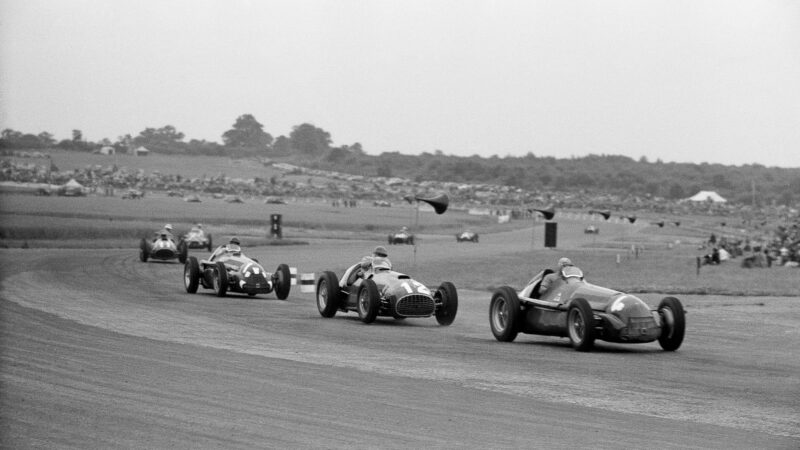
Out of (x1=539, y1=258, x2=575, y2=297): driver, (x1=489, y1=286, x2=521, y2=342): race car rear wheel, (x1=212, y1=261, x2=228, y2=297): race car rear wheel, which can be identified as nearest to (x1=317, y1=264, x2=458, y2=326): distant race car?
(x1=489, y1=286, x2=521, y2=342): race car rear wheel

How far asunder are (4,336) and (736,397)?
36.5ft

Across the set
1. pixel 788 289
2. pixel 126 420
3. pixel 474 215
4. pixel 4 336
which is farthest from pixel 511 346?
pixel 474 215

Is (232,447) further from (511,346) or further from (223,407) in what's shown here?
(511,346)

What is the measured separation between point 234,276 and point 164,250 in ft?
57.6

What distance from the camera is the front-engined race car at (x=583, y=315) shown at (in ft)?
61.3

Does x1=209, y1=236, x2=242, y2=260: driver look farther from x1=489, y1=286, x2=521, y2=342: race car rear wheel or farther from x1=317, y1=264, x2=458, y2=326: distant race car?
x1=489, y1=286, x2=521, y2=342: race car rear wheel

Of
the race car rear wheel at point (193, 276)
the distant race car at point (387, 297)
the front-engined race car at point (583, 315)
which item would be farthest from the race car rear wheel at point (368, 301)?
the race car rear wheel at point (193, 276)

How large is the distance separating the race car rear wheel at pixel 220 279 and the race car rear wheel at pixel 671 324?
14.7 m

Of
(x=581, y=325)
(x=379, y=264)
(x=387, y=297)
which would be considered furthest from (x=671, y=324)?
(x=379, y=264)

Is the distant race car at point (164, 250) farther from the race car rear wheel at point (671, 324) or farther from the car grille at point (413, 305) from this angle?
the race car rear wheel at point (671, 324)

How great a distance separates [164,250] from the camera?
4778 centimetres

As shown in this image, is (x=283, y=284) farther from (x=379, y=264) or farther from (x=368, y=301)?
(x=368, y=301)

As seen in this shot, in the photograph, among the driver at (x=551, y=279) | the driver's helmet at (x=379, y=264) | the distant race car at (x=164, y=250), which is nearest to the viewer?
the driver at (x=551, y=279)

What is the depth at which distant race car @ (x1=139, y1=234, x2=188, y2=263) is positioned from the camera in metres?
47.8
